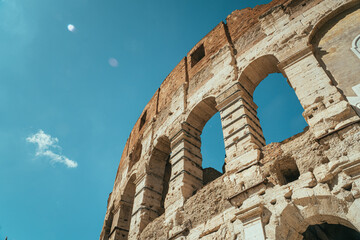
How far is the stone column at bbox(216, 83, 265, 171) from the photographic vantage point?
189 inches

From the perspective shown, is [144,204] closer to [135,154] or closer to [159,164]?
[159,164]

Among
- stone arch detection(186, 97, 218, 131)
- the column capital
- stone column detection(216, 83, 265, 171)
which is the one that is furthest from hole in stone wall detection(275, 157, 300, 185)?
stone arch detection(186, 97, 218, 131)

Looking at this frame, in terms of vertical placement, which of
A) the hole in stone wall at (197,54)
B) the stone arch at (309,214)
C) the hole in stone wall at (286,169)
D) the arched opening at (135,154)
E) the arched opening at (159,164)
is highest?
the hole in stone wall at (197,54)

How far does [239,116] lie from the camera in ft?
18.2

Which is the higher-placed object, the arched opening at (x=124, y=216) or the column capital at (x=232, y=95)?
the column capital at (x=232, y=95)

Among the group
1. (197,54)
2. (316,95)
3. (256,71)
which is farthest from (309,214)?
(197,54)

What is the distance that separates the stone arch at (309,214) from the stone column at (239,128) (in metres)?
1.08

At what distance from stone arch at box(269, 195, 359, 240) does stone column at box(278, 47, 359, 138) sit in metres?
1.03

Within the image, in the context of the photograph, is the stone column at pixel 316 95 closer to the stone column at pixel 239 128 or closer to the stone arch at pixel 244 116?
the stone arch at pixel 244 116

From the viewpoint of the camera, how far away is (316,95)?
4434mm

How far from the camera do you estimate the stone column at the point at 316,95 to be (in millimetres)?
3922

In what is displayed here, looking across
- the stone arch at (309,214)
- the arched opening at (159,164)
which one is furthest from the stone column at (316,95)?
the arched opening at (159,164)

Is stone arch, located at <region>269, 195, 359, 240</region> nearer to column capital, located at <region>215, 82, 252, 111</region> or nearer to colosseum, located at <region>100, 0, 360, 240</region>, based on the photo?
colosseum, located at <region>100, 0, 360, 240</region>

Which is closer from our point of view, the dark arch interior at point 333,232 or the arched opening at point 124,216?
the dark arch interior at point 333,232
